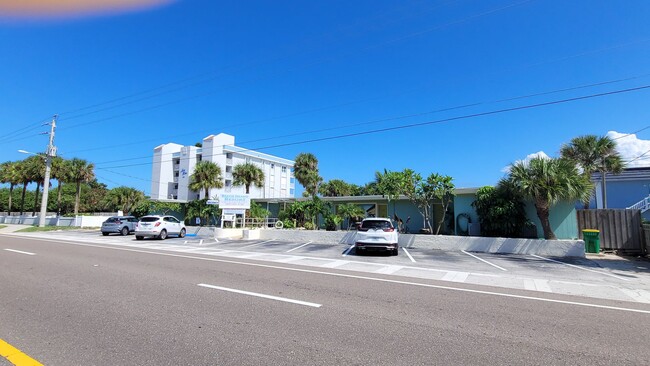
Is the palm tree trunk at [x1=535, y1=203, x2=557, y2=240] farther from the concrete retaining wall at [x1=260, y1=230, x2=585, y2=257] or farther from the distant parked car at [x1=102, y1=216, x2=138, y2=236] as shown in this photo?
the distant parked car at [x1=102, y1=216, x2=138, y2=236]

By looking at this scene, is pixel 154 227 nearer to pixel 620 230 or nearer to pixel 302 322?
pixel 302 322

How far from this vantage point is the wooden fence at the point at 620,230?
16031 millimetres

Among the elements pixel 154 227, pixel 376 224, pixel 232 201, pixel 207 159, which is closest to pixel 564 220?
pixel 376 224

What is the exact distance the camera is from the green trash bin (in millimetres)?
15719

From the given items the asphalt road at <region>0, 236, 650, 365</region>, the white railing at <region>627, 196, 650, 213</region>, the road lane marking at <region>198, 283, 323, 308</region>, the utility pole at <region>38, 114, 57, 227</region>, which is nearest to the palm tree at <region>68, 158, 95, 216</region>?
the utility pole at <region>38, 114, 57, 227</region>

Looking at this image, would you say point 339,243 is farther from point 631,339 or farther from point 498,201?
point 631,339

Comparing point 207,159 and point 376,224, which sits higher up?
point 207,159

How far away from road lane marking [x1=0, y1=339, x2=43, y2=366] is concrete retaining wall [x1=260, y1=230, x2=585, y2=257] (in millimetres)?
16761

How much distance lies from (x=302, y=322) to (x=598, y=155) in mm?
29146

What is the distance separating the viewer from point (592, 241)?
52.0 ft

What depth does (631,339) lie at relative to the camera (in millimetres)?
4793

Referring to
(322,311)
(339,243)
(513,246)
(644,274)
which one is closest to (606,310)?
(322,311)

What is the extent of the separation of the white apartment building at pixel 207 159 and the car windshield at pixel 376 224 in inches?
1941

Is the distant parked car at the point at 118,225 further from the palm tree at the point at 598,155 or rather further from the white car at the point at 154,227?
the palm tree at the point at 598,155
